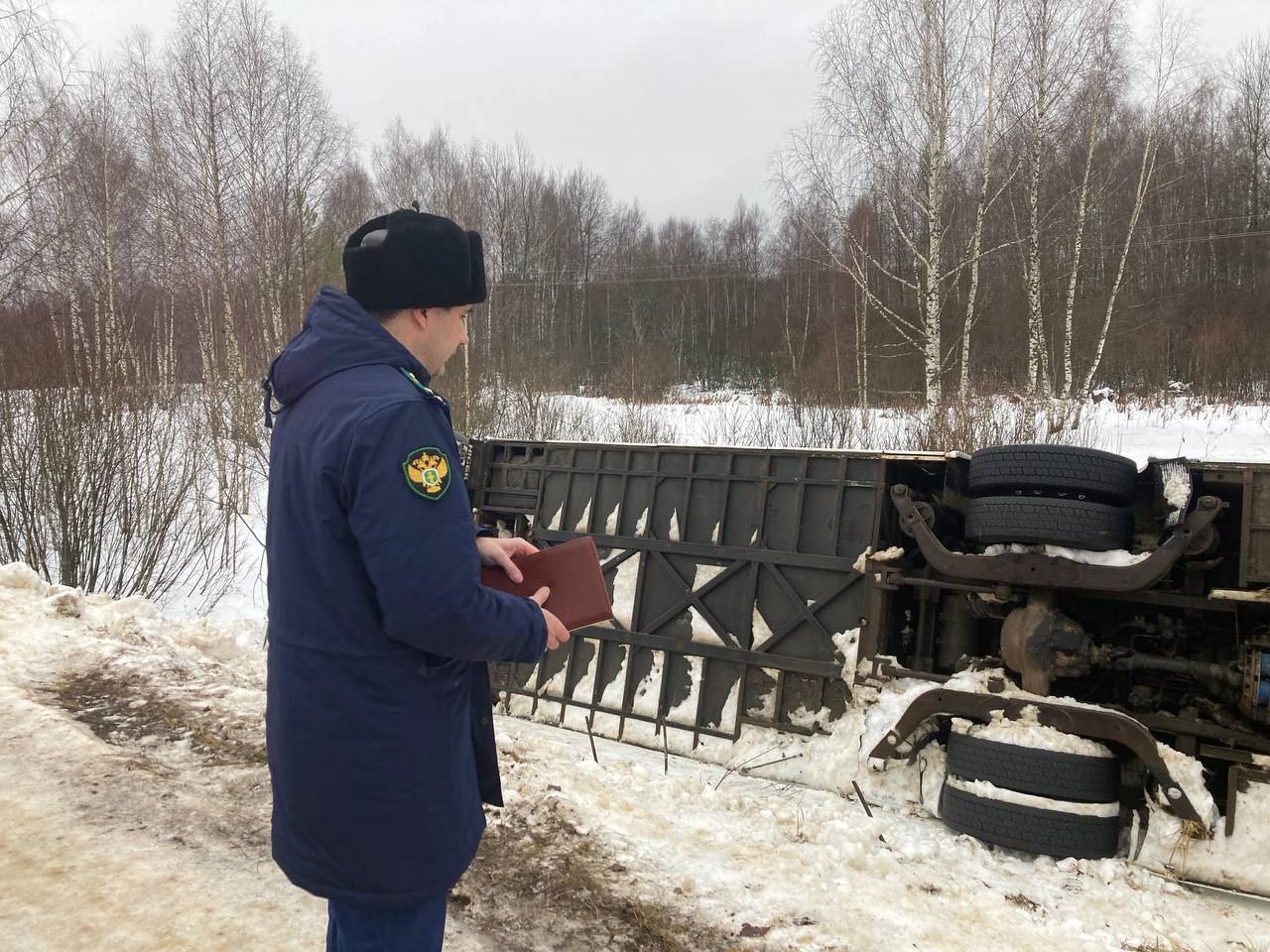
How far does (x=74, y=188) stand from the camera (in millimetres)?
16906

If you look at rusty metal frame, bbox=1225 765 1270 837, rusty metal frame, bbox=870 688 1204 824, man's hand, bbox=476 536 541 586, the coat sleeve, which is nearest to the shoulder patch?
the coat sleeve

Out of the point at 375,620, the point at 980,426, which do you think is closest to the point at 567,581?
the point at 375,620

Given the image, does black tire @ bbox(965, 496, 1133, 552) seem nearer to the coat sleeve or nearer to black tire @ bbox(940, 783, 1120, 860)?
black tire @ bbox(940, 783, 1120, 860)

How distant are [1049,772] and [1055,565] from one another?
993 millimetres

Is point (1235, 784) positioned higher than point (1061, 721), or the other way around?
point (1061, 721)

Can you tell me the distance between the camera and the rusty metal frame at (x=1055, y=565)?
4.01 meters

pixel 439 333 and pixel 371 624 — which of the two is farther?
pixel 439 333

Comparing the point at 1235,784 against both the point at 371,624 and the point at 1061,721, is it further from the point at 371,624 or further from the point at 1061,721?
the point at 371,624

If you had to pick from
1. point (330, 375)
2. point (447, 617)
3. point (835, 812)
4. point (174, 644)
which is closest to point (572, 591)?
point (447, 617)

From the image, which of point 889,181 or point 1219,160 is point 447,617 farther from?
point 1219,160

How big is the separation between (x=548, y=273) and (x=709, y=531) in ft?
91.1

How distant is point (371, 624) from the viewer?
175cm

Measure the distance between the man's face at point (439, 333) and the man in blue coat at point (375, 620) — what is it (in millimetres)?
59

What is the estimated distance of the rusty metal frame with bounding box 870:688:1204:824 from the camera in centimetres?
388
